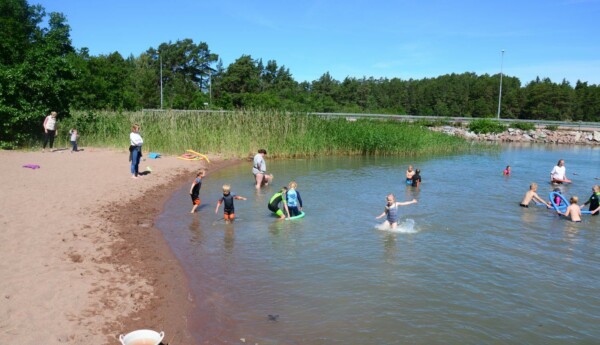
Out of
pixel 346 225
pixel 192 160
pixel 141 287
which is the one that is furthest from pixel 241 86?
pixel 141 287

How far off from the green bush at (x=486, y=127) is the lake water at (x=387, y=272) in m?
45.1

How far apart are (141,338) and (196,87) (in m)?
92.0

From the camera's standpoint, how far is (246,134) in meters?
29.7

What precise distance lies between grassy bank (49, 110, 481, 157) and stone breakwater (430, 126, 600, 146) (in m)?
25.1

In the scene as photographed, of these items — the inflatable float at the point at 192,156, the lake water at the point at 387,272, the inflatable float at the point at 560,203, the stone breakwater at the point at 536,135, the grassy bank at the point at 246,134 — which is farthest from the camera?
the stone breakwater at the point at 536,135

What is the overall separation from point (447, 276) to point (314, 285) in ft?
9.69

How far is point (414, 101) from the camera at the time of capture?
89.6 m

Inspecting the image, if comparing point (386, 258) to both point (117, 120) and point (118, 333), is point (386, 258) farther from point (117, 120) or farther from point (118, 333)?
point (117, 120)

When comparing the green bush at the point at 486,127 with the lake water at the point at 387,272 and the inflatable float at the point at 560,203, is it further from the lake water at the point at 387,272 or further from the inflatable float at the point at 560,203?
the inflatable float at the point at 560,203

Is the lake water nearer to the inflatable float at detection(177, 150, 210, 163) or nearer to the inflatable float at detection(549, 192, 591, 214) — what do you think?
the inflatable float at detection(549, 192, 591, 214)

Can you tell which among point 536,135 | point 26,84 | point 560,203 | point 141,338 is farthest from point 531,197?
point 536,135

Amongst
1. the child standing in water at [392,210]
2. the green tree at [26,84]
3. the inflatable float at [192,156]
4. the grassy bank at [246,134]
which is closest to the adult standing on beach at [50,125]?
the green tree at [26,84]

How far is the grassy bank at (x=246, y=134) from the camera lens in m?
27.5

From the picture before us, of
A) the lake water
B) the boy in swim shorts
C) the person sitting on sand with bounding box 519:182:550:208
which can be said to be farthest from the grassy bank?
the person sitting on sand with bounding box 519:182:550:208
